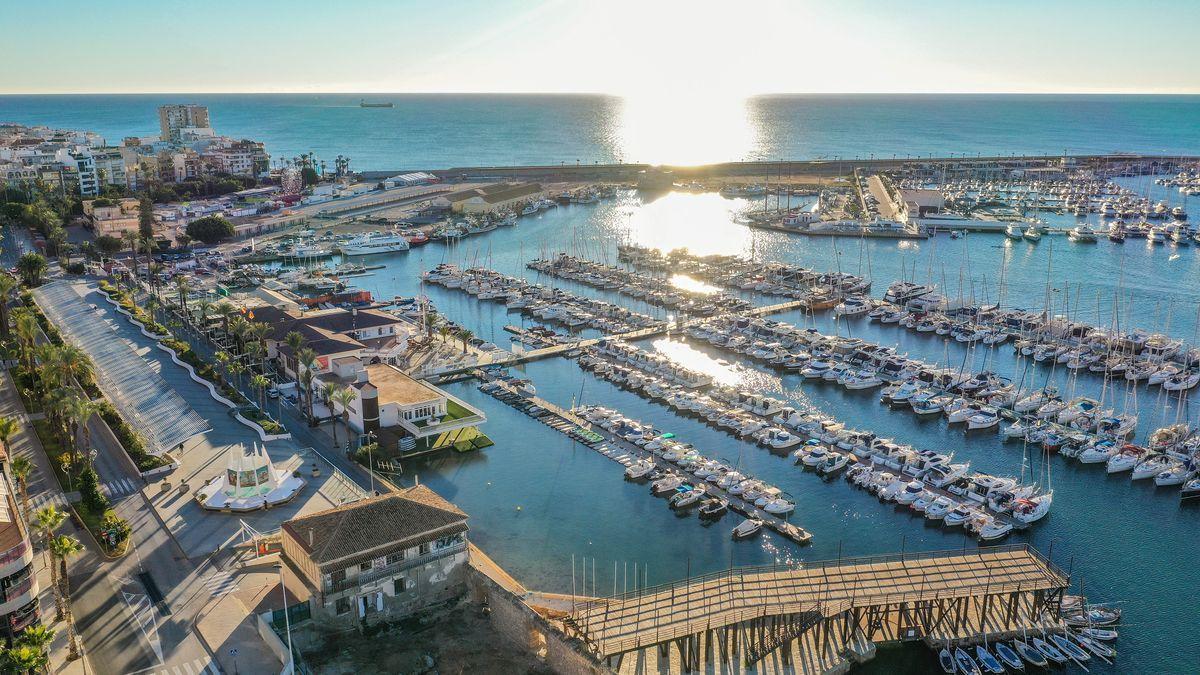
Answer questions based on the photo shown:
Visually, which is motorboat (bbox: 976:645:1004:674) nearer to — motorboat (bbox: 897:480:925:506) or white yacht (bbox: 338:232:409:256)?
motorboat (bbox: 897:480:925:506)

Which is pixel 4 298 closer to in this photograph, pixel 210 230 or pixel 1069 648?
pixel 210 230

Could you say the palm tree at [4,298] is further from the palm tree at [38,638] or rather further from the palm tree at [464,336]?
the palm tree at [38,638]

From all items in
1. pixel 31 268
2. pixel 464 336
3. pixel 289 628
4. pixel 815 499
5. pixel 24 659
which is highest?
pixel 31 268

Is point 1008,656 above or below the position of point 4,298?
below

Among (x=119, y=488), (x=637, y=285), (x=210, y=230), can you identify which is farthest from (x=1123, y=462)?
(x=210, y=230)

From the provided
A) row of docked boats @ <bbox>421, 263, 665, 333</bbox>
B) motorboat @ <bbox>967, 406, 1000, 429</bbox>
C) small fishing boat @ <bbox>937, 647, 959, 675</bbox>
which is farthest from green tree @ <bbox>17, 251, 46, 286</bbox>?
small fishing boat @ <bbox>937, 647, 959, 675</bbox>

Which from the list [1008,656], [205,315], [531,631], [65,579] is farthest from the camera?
[205,315]

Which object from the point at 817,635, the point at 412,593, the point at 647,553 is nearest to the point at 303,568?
the point at 412,593
